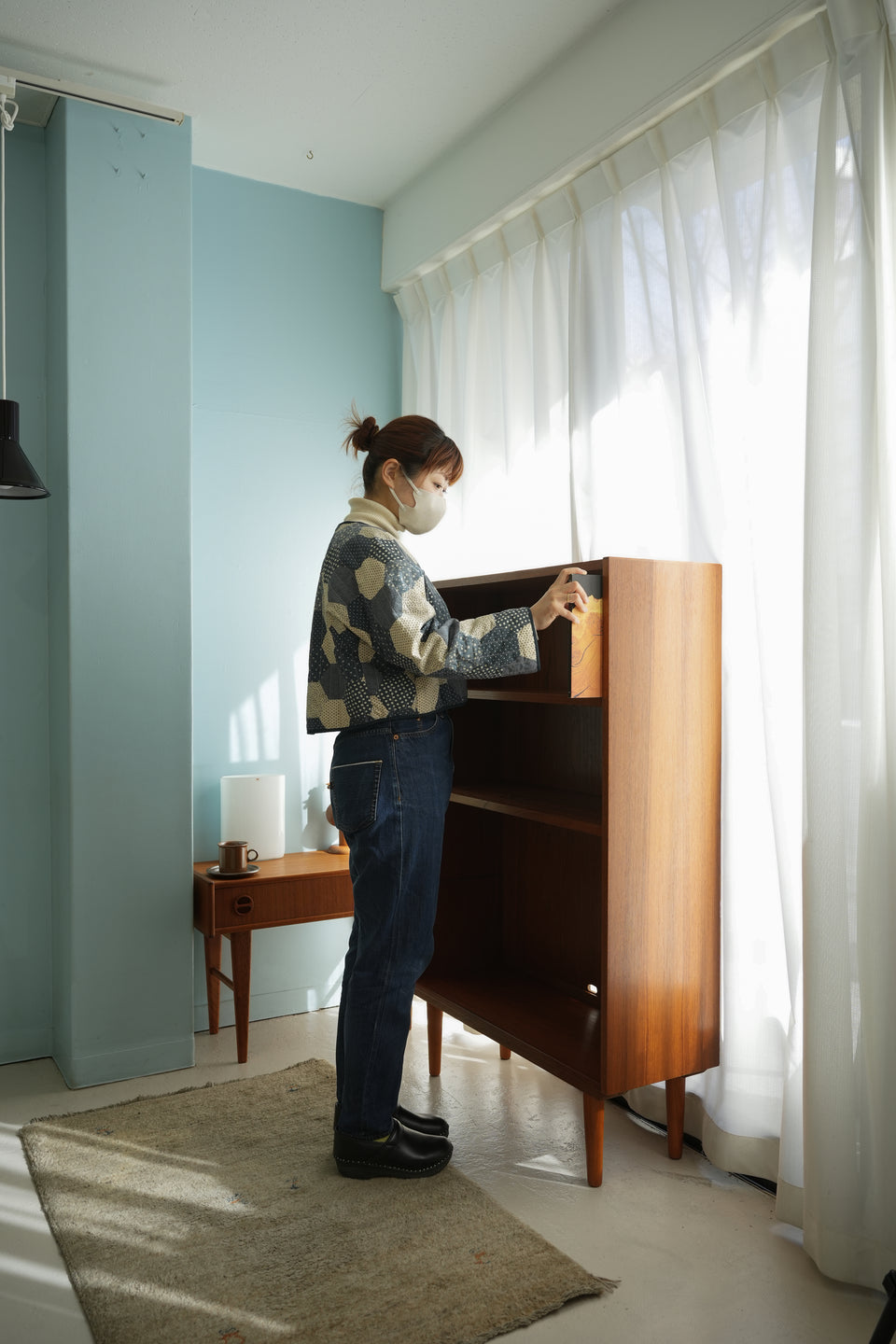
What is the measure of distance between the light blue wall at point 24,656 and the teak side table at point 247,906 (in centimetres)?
47

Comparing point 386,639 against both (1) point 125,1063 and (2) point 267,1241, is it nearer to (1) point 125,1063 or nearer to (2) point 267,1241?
(2) point 267,1241

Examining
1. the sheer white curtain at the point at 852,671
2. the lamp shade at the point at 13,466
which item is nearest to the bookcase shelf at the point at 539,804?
the sheer white curtain at the point at 852,671

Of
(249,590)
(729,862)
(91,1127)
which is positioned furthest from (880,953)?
(249,590)

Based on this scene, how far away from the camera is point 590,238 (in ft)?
8.70

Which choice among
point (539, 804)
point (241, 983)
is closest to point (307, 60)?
point (539, 804)

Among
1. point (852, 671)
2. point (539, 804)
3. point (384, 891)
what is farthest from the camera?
point (539, 804)

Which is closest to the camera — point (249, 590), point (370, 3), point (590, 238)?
point (370, 3)

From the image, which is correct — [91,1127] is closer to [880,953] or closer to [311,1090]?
[311,1090]

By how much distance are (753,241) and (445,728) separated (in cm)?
124

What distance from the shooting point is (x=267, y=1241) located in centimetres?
194

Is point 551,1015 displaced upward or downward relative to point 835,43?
downward

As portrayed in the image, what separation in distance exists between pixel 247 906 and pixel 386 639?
3.95 feet

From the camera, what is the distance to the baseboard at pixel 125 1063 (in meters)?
2.73

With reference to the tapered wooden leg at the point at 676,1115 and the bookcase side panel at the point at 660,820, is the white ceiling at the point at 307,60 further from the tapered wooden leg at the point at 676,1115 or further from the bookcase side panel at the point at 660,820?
the tapered wooden leg at the point at 676,1115
